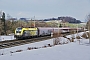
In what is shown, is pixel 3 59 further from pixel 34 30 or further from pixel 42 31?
pixel 42 31

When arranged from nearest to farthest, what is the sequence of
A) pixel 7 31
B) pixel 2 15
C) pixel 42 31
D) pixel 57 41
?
pixel 57 41, pixel 42 31, pixel 7 31, pixel 2 15

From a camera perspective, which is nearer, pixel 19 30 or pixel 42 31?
pixel 19 30

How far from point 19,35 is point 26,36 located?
5.96ft

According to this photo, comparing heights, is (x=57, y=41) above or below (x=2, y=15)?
below

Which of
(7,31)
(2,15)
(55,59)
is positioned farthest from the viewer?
(2,15)

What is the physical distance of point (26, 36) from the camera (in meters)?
40.1

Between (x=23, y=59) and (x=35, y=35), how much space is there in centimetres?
3063

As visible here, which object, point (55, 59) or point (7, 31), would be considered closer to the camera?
point (55, 59)

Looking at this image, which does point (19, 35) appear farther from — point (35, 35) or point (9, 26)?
point (9, 26)

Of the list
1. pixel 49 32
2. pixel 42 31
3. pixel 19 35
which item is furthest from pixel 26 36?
pixel 49 32

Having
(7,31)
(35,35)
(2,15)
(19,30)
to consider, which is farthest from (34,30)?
(2,15)

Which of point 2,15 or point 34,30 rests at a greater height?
point 2,15

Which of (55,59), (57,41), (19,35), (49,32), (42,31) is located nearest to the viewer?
(55,59)

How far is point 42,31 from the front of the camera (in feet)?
158
